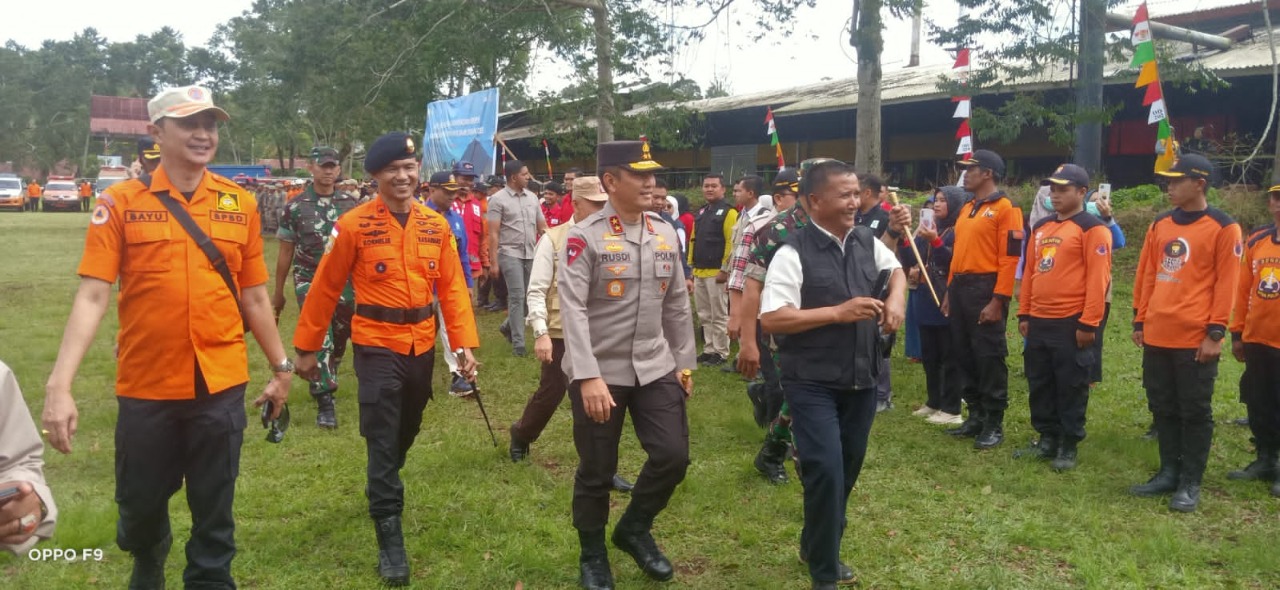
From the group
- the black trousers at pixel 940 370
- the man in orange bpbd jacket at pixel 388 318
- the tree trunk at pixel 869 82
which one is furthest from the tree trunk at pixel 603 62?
the man in orange bpbd jacket at pixel 388 318

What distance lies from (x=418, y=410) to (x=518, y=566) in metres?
0.91

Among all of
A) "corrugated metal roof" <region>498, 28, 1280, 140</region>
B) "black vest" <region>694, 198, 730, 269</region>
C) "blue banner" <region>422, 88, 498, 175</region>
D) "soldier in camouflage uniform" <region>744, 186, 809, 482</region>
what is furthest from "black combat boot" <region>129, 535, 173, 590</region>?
"corrugated metal roof" <region>498, 28, 1280, 140</region>

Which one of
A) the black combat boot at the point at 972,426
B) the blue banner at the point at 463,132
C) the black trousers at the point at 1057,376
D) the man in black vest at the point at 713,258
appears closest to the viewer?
the black trousers at the point at 1057,376

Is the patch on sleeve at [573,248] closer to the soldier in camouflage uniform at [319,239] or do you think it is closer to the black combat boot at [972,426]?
the soldier in camouflage uniform at [319,239]

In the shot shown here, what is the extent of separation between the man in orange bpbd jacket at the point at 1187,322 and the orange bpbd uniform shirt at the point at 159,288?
510 centimetres

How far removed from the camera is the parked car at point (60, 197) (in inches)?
1671

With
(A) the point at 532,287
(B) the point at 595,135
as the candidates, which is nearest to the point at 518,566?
(A) the point at 532,287

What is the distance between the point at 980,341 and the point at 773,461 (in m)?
1.91

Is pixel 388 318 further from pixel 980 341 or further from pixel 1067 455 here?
pixel 1067 455

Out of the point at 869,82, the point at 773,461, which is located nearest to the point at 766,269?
the point at 773,461

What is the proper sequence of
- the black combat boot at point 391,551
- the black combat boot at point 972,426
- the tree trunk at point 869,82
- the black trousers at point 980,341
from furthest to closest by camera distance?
the tree trunk at point 869,82 → the black combat boot at point 972,426 → the black trousers at point 980,341 → the black combat boot at point 391,551

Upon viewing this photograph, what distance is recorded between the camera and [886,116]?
20812mm

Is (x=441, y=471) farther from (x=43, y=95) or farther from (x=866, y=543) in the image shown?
(x=43, y=95)

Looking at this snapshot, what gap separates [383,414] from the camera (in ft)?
14.4
